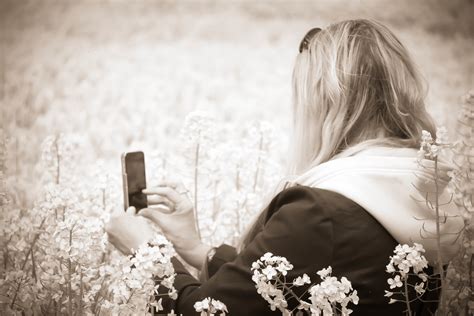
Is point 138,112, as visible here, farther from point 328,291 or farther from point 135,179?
point 328,291

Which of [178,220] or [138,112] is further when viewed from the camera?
[138,112]

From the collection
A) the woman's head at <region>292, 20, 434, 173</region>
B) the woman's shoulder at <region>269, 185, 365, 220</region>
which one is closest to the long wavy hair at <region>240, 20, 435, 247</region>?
the woman's head at <region>292, 20, 434, 173</region>

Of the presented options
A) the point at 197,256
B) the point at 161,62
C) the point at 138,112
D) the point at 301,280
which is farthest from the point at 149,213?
the point at 161,62

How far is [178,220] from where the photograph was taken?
157 cm

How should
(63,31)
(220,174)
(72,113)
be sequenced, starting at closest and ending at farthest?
(220,174)
(63,31)
(72,113)

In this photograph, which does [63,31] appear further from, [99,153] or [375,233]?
[375,233]

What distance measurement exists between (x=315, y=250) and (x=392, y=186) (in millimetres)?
234

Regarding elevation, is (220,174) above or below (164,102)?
below

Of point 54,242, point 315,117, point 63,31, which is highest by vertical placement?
point 63,31

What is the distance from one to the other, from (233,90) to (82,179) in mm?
1261

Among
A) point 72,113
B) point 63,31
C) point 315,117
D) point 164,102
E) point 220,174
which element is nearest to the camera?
point 315,117

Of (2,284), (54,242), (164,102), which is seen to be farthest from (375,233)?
(164,102)

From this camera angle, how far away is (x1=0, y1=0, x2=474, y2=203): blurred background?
6.81 feet

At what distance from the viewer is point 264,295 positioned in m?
1.10
